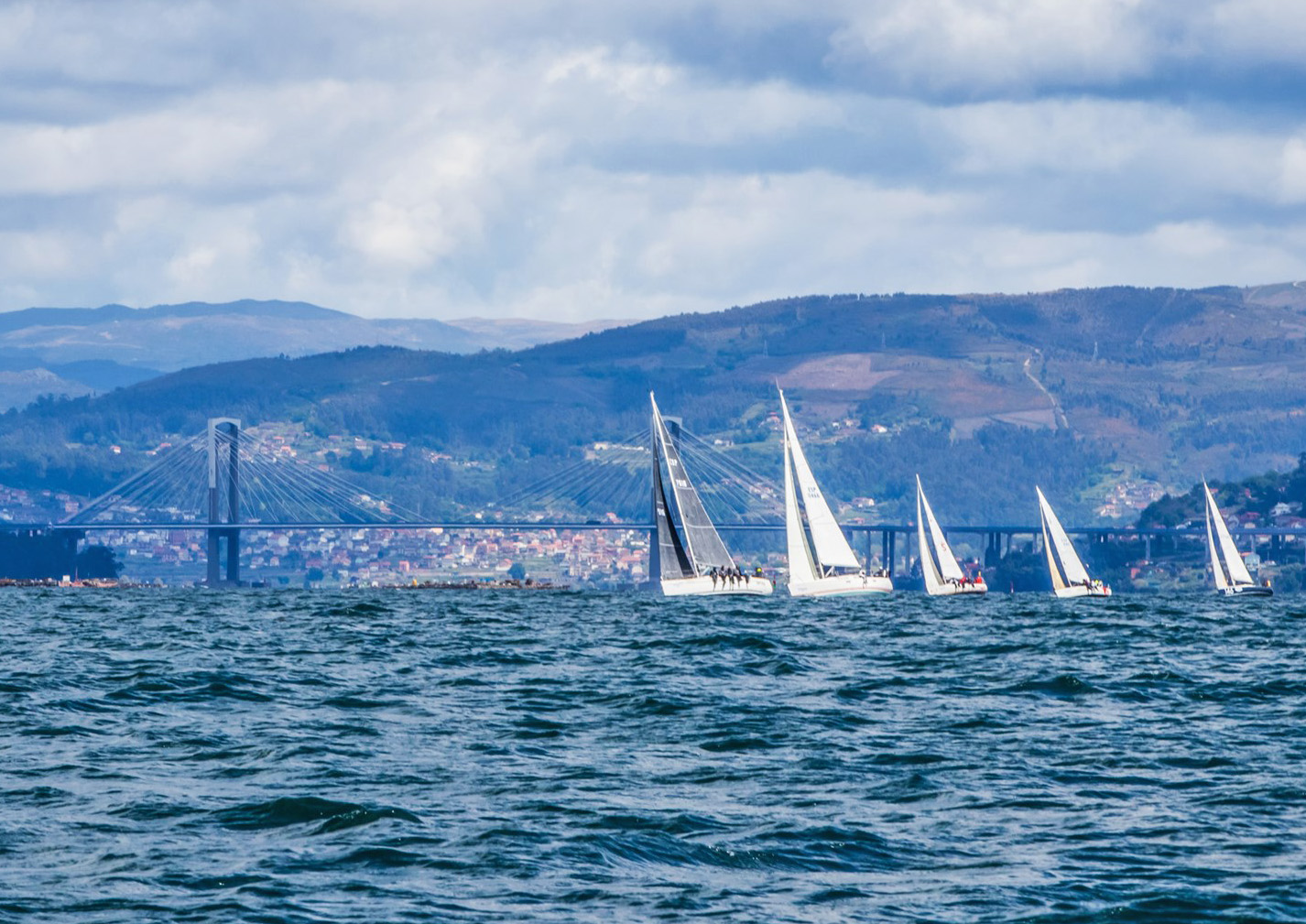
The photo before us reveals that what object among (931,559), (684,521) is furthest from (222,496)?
(684,521)

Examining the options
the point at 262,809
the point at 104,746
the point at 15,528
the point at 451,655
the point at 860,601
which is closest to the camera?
the point at 262,809

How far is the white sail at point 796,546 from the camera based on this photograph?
9062cm

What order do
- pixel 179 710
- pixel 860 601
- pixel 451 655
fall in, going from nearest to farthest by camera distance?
pixel 179 710, pixel 451 655, pixel 860 601

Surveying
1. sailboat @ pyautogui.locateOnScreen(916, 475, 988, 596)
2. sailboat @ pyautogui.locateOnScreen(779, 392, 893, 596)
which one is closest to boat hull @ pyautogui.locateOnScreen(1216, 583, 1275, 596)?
sailboat @ pyautogui.locateOnScreen(916, 475, 988, 596)

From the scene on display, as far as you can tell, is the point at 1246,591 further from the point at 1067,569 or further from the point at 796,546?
the point at 796,546

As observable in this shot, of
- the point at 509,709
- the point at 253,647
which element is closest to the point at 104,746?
the point at 509,709

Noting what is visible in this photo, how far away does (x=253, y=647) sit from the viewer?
4559 centimetres

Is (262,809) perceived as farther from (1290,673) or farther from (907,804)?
(1290,673)

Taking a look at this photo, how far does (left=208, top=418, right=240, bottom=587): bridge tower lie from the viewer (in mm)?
162488

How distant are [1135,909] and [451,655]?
26683 millimetres

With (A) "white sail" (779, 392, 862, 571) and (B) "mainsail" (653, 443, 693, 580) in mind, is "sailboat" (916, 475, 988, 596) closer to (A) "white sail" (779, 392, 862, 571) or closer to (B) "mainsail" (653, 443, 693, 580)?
(A) "white sail" (779, 392, 862, 571)

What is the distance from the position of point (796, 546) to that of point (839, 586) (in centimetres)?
284

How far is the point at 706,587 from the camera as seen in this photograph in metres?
92.3

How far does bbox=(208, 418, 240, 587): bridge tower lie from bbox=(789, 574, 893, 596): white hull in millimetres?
70296
